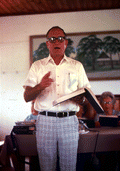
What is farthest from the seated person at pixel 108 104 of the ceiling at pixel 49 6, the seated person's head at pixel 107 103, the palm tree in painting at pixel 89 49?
the ceiling at pixel 49 6

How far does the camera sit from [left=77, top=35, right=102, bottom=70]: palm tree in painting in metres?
4.05

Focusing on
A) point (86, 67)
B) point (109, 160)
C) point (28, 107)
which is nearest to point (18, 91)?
point (28, 107)

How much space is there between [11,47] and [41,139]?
331 centimetres

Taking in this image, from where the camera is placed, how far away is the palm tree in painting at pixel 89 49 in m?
4.05

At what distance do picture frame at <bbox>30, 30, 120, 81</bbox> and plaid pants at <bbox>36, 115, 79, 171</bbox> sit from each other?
2.73 meters

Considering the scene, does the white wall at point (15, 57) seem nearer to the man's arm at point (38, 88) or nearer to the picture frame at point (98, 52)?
the picture frame at point (98, 52)

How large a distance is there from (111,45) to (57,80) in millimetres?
2892

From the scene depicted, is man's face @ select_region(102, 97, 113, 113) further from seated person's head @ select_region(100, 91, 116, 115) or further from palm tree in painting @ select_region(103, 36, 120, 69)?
palm tree in painting @ select_region(103, 36, 120, 69)

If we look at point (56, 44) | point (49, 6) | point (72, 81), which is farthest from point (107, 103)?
point (49, 6)

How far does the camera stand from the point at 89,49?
407cm

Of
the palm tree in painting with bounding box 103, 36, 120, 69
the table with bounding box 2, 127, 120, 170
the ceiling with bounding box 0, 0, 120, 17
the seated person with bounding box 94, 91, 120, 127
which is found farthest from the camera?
the palm tree in painting with bounding box 103, 36, 120, 69

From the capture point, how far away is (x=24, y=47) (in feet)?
14.1

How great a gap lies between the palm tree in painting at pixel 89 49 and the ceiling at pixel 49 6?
67 cm

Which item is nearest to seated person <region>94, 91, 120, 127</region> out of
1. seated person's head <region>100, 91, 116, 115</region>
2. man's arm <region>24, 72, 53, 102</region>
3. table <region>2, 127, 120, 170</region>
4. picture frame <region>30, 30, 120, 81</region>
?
seated person's head <region>100, 91, 116, 115</region>
